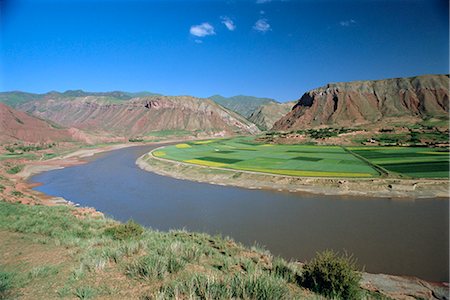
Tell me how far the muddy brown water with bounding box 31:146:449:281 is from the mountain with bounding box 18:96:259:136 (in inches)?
4572

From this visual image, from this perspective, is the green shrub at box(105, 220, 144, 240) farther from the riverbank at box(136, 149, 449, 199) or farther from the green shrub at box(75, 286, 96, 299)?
the riverbank at box(136, 149, 449, 199)

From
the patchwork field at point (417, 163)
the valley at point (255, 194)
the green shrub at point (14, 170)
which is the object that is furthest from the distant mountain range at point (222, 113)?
the patchwork field at point (417, 163)

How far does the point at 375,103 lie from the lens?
118250 millimetres

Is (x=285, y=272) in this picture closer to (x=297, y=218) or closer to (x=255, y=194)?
(x=297, y=218)

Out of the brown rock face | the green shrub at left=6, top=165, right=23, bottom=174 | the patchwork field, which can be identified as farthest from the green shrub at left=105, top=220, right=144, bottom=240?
the brown rock face

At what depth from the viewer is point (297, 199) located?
28906 millimetres

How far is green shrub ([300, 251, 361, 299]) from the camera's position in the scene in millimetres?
7945

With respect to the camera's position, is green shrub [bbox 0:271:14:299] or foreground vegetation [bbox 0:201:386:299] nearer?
green shrub [bbox 0:271:14:299]

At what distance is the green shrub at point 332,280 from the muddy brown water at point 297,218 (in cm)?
723

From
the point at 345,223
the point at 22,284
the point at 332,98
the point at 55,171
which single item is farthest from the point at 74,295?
the point at 332,98

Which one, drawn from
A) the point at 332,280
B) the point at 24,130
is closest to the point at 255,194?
the point at 332,280

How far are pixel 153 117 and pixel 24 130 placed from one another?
74.7 m

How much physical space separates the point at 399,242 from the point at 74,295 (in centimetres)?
1854

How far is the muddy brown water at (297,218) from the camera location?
619 inches
